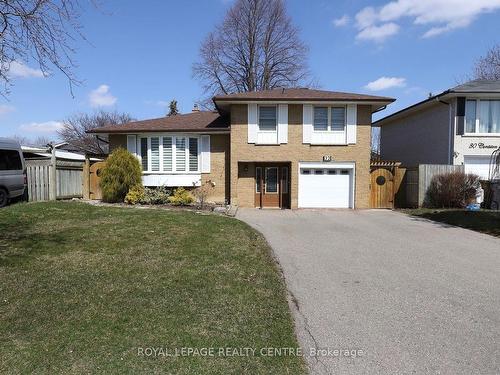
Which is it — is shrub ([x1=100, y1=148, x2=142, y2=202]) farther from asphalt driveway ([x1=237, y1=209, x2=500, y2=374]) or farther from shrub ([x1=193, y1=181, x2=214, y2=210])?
asphalt driveway ([x1=237, y1=209, x2=500, y2=374])

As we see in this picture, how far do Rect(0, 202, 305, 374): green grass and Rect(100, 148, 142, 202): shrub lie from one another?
7.82m

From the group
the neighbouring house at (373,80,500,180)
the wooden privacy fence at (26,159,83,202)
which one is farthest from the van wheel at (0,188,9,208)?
the neighbouring house at (373,80,500,180)

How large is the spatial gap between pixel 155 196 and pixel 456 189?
13.5 m

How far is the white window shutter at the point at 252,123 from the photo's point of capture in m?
18.4

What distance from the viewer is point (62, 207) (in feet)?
43.3

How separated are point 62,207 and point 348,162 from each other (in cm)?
1249

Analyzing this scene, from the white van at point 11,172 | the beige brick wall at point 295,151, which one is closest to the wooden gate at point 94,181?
the white van at point 11,172

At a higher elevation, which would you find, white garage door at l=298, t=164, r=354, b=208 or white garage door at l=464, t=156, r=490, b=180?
white garage door at l=464, t=156, r=490, b=180

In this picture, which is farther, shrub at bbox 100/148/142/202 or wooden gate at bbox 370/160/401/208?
wooden gate at bbox 370/160/401/208

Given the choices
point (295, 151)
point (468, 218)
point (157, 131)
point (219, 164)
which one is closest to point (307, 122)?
point (295, 151)

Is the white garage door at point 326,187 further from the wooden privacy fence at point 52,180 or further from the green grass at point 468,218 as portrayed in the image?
the wooden privacy fence at point 52,180

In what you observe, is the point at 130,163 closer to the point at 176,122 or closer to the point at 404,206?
the point at 176,122

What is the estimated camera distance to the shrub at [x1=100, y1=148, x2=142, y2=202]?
56.2ft

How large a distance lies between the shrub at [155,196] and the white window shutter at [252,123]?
4674 mm
